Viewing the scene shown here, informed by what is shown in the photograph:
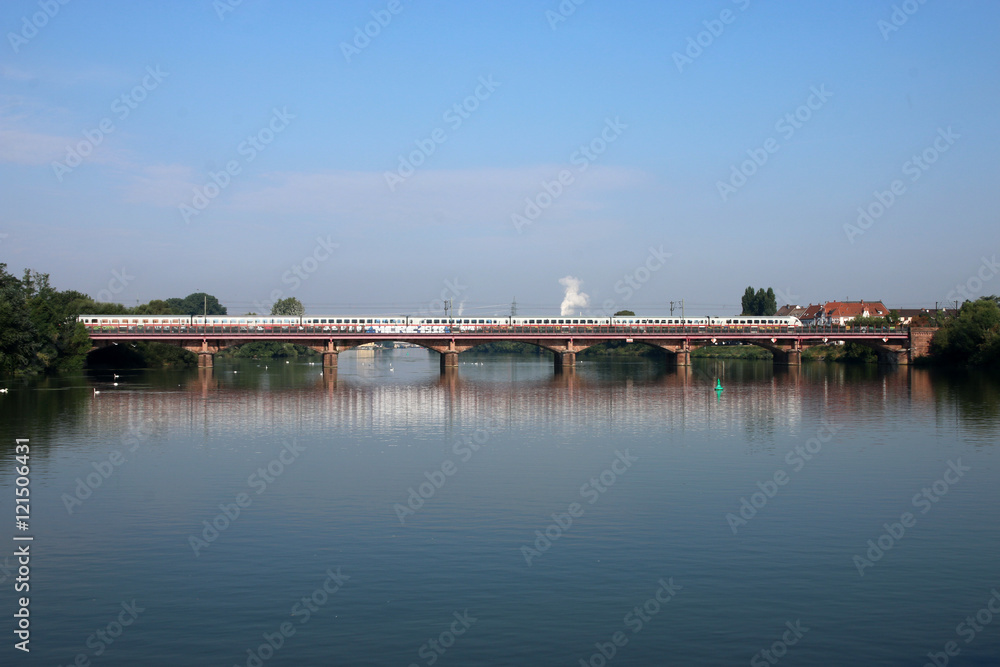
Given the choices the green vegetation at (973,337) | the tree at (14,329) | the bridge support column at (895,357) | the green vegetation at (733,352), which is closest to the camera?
the tree at (14,329)

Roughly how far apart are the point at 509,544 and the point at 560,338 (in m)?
90.9

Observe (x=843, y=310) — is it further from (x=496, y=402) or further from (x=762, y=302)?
(x=496, y=402)

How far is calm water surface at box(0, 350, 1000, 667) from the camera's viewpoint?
536 inches

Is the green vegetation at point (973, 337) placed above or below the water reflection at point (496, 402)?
above

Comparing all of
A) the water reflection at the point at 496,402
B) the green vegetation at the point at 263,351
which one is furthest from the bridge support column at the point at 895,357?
→ the green vegetation at the point at 263,351

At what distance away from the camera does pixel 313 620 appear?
47.3 ft

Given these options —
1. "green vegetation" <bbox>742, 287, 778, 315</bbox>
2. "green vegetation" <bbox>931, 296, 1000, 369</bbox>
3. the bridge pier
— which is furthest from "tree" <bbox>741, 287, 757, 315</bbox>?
"green vegetation" <bbox>931, 296, 1000, 369</bbox>

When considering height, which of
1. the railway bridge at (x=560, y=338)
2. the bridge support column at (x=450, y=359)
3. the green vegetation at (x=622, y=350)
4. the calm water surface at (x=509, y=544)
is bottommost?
the green vegetation at (x=622, y=350)

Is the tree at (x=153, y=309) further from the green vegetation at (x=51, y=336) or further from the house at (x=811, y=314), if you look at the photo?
the house at (x=811, y=314)

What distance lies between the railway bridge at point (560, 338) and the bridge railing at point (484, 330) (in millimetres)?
113

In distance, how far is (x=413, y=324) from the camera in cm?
11362

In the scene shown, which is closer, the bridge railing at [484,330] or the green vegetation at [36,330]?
the green vegetation at [36,330]

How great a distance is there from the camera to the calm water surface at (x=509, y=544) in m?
13.6

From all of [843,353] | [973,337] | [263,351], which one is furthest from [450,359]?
[263,351]
